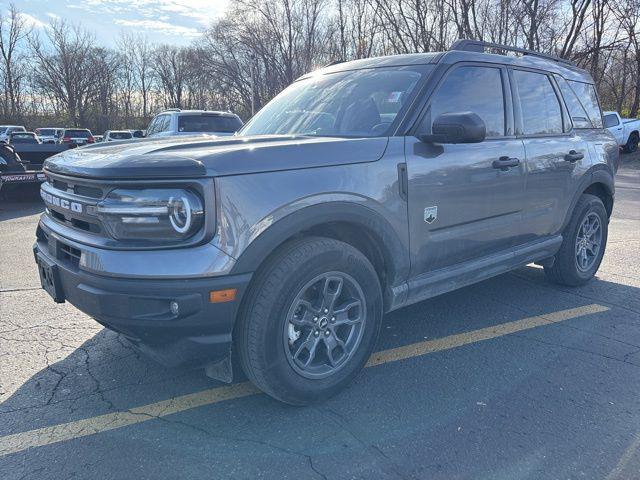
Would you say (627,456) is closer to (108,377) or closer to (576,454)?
(576,454)

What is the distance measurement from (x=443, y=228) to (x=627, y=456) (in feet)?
5.14

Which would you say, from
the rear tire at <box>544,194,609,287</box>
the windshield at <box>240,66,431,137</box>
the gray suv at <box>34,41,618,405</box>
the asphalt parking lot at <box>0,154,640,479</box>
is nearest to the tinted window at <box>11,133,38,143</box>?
the windshield at <box>240,66,431,137</box>

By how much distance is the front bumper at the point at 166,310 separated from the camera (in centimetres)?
229

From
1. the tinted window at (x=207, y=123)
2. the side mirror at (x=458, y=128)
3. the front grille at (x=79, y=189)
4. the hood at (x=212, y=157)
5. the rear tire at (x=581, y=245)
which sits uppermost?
the tinted window at (x=207, y=123)

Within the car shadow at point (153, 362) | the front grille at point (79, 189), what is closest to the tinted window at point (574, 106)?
the car shadow at point (153, 362)

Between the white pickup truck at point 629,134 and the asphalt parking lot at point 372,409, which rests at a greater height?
the white pickup truck at point 629,134

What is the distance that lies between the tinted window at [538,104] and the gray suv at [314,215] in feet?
0.07

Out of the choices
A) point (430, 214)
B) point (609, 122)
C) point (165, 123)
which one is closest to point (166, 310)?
point (430, 214)

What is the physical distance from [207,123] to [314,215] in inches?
405

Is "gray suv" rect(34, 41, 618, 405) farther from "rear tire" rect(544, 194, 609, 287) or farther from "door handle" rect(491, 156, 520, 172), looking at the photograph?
"rear tire" rect(544, 194, 609, 287)

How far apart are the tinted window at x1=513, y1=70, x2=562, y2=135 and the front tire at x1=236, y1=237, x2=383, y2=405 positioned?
84.4 inches

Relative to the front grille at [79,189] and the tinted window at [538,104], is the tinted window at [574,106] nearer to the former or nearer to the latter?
the tinted window at [538,104]

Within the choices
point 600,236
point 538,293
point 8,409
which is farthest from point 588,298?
point 8,409

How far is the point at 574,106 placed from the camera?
473cm
